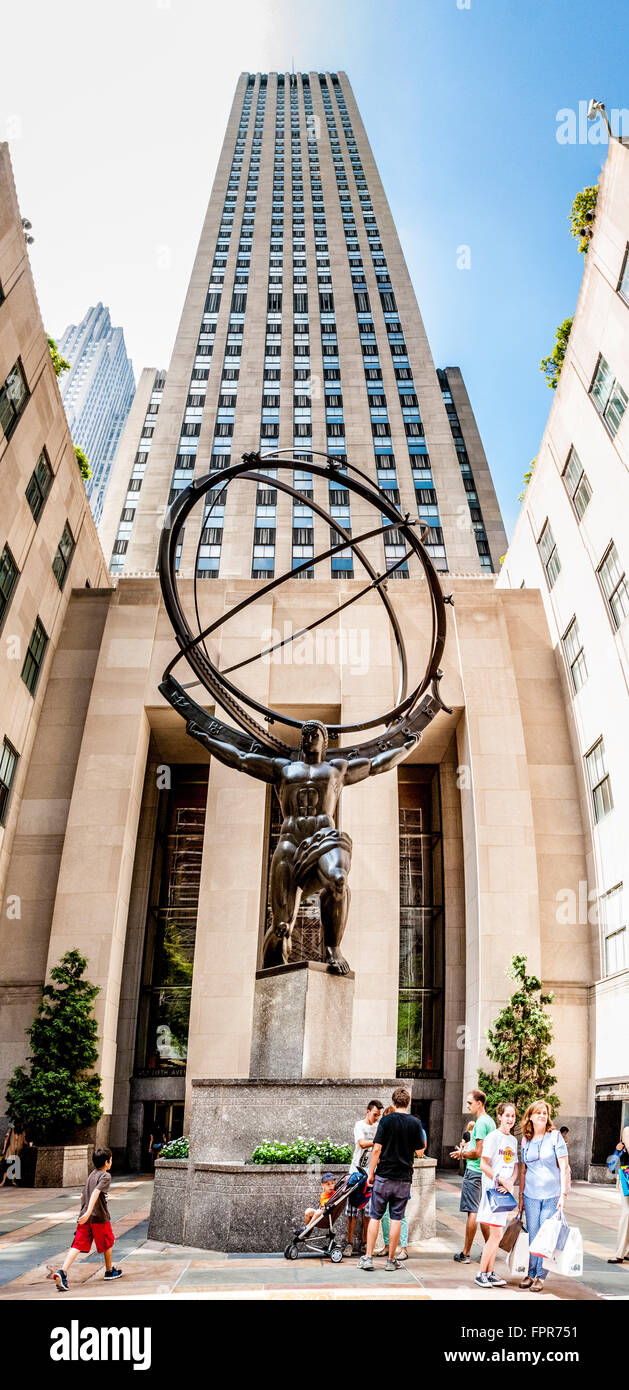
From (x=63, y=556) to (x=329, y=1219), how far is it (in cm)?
2348

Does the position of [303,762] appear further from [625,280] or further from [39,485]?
[39,485]

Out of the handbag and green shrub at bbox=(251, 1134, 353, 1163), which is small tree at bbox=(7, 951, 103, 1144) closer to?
green shrub at bbox=(251, 1134, 353, 1163)

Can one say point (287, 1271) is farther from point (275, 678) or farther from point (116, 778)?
point (275, 678)

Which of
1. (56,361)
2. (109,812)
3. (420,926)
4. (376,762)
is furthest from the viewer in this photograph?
(420,926)

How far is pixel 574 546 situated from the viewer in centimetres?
2502

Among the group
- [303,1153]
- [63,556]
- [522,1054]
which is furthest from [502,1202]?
[63,556]

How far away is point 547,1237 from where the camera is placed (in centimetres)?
612

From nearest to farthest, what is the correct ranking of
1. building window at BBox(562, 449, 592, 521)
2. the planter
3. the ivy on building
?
the planter
building window at BBox(562, 449, 592, 521)
the ivy on building

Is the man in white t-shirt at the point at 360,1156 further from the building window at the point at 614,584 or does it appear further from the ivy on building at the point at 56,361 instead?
the ivy on building at the point at 56,361

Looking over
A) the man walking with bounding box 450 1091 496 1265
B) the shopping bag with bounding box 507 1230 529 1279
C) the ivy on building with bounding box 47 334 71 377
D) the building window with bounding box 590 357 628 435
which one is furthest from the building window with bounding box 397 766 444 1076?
the shopping bag with bounding box 507 1230 529 1279

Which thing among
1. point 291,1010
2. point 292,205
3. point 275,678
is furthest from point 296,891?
point 292,205

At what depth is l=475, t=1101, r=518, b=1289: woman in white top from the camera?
6.47 meters

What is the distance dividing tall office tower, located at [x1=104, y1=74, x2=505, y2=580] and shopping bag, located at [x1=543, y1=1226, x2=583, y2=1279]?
41585 millimetres

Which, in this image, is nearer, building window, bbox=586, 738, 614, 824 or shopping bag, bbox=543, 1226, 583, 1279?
shopping bag, bbox=543, 1226, 583, 1279
